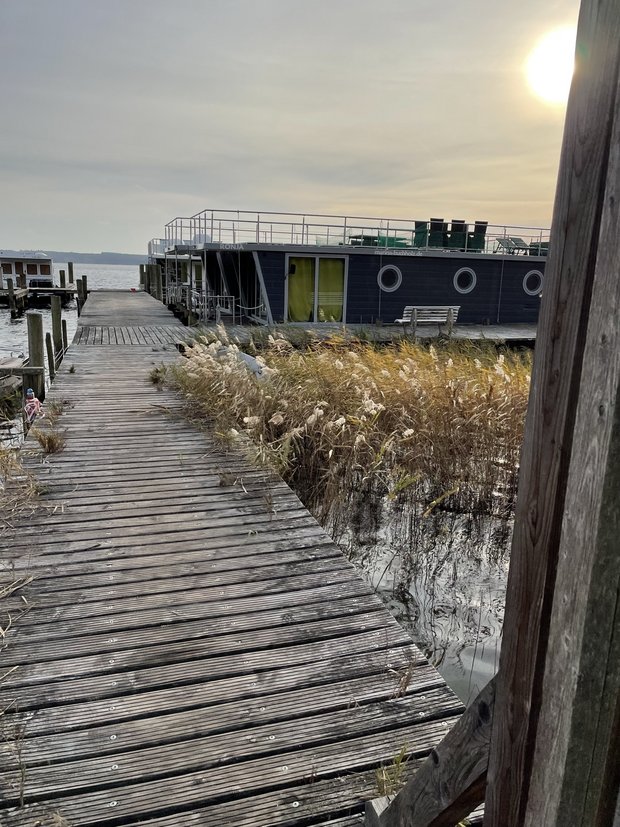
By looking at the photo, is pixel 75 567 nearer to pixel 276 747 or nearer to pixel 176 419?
pixel 276 747

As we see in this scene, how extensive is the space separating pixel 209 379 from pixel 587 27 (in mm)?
6460

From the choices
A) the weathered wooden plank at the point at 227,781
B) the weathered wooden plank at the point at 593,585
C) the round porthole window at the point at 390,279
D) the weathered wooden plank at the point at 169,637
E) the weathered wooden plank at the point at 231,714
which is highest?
the round porthole window at the point at 390,279

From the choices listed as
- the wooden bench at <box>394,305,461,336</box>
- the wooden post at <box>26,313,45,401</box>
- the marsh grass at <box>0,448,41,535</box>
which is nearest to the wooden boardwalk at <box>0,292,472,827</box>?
the marsh grass at <box>0,448,41,535</box>

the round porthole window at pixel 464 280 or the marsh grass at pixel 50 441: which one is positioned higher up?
the round porthole window at pixel 464 280

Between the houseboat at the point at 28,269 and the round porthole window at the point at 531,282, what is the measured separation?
1308 inches

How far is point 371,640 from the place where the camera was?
9.18 ft

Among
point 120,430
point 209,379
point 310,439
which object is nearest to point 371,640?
point 310,439

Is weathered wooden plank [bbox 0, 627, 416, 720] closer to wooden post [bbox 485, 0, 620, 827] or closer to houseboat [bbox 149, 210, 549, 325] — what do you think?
wooden post [bbox 485, 0, 620, 827]

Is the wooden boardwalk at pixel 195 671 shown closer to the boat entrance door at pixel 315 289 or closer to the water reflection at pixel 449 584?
the water reflection at pixel 449 584

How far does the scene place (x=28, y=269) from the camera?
41.1 meters

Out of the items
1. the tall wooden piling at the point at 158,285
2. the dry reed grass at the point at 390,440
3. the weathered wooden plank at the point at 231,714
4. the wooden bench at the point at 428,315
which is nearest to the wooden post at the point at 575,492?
the weathered wooden plank at the point at 231,714

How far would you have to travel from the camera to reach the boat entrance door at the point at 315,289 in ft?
57.1

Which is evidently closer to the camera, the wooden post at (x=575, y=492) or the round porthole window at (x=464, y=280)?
the wooden post at (x=575, y=492)

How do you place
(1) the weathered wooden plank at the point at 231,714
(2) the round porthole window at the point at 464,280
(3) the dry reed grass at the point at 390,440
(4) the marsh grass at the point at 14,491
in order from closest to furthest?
(1) the weathered wooden plank at the point at 231,714
(4) the marsh grass at the point at 14,491
(3) the dry reed grass at the point at 390,440
(2) the round porthole window at the point at 464,280
